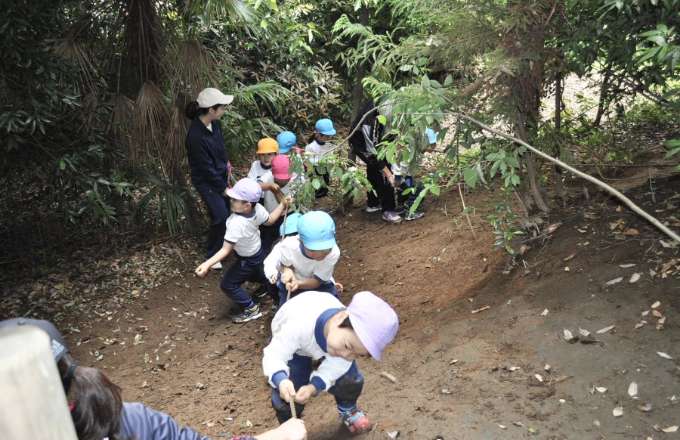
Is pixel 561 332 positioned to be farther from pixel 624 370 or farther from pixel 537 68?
pixel 537 68

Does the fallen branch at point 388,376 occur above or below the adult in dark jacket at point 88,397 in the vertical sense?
below

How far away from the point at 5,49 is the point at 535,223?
174 inches

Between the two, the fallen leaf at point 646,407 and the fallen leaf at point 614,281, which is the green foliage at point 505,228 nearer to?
the fallen leaf at point 614,281

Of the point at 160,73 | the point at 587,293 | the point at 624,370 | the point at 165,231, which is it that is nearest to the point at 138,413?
the point at 624,370

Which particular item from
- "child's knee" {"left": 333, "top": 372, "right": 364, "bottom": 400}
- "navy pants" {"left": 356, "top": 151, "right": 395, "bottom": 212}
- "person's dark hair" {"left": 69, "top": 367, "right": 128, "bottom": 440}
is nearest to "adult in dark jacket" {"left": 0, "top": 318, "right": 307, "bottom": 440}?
"person's dark hair" {"left": 69, "top": 367, "right": 128, "bottom": 440}

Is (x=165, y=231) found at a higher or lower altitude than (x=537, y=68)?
lower

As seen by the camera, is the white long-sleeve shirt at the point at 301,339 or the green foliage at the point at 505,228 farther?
the green foliage at the point at 505,228

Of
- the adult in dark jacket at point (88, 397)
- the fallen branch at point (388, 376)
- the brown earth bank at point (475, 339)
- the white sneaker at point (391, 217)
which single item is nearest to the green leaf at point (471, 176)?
the brown earth bank at point (475, 339)

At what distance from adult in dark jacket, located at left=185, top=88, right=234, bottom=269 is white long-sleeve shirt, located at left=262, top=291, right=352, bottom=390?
9.13ft

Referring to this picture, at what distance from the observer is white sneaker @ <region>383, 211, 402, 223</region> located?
6.45m

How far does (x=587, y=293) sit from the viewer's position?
3688mm

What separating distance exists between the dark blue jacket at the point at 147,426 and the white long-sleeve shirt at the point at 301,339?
0.61 metres

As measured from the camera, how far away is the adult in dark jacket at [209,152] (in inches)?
204

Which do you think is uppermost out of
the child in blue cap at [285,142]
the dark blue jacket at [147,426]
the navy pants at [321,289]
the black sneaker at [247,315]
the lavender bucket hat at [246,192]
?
the child in blue cap at [285,142]
